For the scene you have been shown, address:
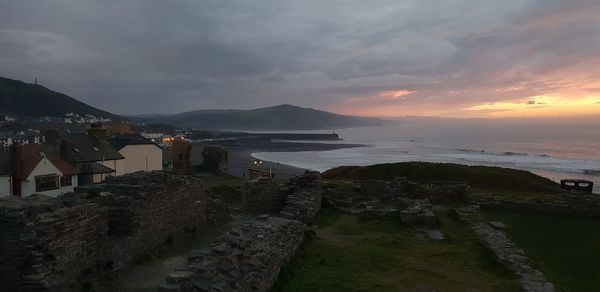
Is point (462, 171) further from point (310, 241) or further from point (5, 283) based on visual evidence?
point (5, 283)

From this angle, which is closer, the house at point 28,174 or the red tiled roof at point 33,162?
the house at point 28,174

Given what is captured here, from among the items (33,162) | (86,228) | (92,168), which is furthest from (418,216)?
(92,168)

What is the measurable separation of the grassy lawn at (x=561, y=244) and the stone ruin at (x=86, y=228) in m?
10.8

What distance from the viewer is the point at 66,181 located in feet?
115

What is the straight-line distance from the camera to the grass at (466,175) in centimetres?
3663

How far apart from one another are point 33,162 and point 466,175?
33784mm

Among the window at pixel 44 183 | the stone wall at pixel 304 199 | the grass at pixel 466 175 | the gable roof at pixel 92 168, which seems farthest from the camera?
the gable roof at pixel 92 168

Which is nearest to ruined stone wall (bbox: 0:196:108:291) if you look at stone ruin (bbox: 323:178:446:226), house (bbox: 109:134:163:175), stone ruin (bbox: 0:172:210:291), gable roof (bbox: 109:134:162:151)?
stone ruin (bbox: 0:172:210:291)

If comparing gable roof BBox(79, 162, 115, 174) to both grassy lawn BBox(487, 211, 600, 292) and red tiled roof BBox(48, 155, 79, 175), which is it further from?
grassy lawn BBox(487, 211, 600, 292)

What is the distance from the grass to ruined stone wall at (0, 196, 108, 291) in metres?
30.7

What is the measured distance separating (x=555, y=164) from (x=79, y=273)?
88127mm

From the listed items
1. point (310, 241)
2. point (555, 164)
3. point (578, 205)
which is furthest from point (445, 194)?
point (555, 164)

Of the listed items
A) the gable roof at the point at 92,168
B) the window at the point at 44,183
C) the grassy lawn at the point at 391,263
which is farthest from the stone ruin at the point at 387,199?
the gable roof at the point at 92,168

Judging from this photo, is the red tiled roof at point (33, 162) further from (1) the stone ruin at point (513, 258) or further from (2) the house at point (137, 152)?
(1) the stone ruin at point (513, 258)
